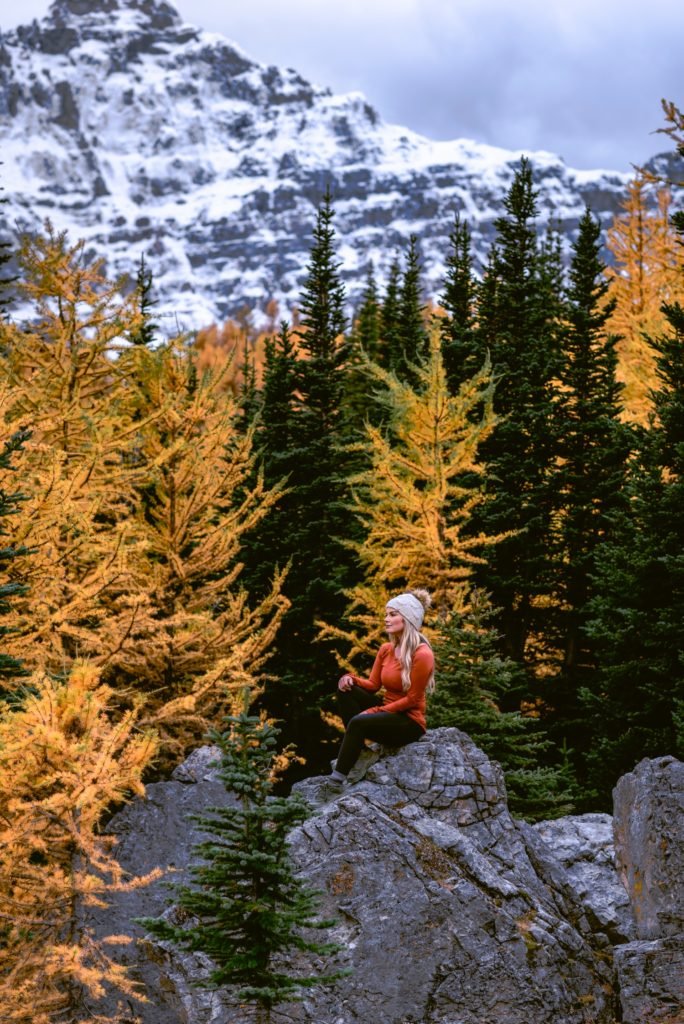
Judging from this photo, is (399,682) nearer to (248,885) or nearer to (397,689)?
(397,689)

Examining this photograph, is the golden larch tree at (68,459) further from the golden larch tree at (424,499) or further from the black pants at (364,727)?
the golden larch tree at (424,499)

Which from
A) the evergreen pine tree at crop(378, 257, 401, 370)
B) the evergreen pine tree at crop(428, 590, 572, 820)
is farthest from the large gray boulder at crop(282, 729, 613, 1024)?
the evergreen pine tree at crop(378, 257, 401, 370)

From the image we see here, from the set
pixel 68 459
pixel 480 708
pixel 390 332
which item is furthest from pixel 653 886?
pixel 390 332

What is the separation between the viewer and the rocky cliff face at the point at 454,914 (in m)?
7.25

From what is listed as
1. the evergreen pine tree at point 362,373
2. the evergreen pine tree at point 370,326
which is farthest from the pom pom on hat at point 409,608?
the evergreen pine tree at point 370,326

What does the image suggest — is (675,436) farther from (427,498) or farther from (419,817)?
(419,817)

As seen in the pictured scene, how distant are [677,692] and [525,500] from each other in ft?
24.9

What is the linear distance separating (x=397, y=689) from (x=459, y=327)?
16178 millimetres

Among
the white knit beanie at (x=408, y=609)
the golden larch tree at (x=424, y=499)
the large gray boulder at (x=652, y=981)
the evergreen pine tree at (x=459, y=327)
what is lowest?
the large gray boulder at (x=652, y=981)

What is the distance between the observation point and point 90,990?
28.6ft

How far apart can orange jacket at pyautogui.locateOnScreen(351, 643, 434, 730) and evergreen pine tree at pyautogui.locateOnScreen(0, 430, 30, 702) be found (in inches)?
134

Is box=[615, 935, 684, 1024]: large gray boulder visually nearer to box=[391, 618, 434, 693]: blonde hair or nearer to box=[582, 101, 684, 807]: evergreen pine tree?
box=[391, 618, 434, 693]: blonde hair

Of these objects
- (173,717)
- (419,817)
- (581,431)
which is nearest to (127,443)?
(173,717)

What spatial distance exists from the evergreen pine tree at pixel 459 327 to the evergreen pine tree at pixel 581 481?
7.58 ft
